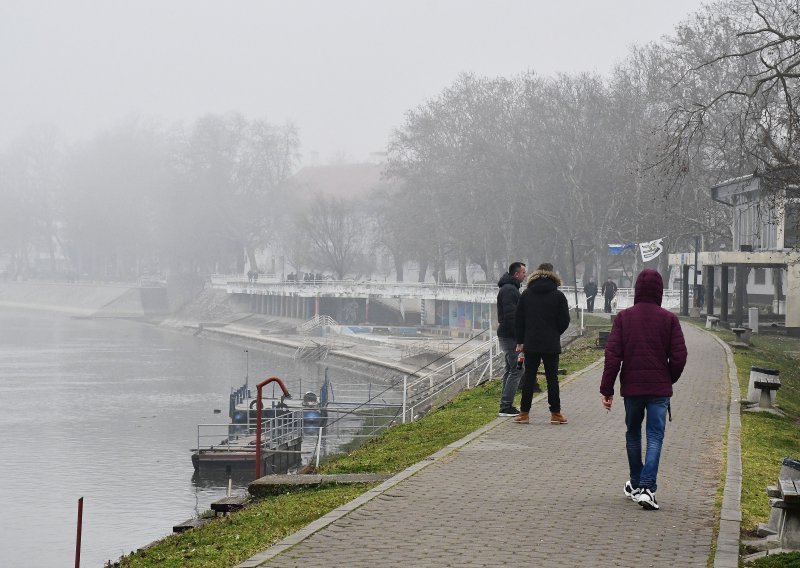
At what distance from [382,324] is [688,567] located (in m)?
89.1

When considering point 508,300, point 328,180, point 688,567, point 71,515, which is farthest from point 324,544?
point 328,180

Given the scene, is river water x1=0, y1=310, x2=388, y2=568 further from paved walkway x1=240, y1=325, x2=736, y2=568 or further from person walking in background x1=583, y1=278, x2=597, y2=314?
person walking in background x1=583, y1=278, x2=597, y2=314

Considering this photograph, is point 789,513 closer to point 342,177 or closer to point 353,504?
point 353,504

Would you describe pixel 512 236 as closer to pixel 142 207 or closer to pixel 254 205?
pixel 254 205

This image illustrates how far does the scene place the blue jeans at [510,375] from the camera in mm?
16531

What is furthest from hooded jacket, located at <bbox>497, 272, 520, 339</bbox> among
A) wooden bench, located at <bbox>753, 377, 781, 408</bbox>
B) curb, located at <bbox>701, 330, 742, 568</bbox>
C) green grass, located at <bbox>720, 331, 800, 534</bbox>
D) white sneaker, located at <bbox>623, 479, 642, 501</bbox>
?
white sneaker, located at <bbox>623, 479, 642, 501</bbox>

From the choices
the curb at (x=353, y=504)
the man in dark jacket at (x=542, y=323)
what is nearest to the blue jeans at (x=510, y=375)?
the curb at (x=353, y=504)

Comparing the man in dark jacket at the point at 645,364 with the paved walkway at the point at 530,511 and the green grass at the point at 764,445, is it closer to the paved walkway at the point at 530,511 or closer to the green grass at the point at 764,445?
the paved walkway at the point at 530,511

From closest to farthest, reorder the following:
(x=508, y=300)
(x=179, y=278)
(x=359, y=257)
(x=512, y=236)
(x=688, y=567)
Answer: (x=688, y=567), (x=508, y=300), (x=512, y=236), (x=359, y=257), (x=179, y=278)

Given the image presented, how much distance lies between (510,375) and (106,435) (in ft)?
100

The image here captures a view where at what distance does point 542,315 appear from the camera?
50.0 feet

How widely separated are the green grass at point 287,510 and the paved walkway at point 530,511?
62cm

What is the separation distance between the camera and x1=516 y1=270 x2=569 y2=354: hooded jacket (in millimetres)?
15195

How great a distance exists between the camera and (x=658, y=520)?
9750 mm
